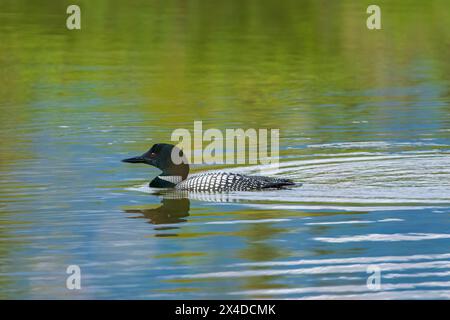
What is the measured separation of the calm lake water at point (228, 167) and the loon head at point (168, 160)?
307 mm

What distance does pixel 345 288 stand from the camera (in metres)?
9.17

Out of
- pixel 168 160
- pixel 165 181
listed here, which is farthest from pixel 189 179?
pixel 168 160

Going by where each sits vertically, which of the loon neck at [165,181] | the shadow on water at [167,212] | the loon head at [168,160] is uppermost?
the loon head at [168,160]

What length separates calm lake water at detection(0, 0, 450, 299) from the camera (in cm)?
974

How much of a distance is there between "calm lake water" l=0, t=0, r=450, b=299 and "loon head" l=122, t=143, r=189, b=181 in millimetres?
307

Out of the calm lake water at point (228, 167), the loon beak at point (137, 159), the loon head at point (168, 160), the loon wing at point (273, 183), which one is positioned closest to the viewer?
the calm lake water at point (228, 167)

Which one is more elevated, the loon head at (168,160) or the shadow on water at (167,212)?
the loon head at (168,160)

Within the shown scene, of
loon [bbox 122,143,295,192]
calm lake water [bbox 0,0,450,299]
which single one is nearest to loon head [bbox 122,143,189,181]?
loon [bbox 122,143,295,192]

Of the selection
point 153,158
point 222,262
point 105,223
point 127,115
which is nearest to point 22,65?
point 127,115

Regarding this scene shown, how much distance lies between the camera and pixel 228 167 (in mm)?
14547

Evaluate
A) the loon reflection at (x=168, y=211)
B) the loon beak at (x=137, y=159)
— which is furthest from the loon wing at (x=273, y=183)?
the loon beak at (x=137, y=159)

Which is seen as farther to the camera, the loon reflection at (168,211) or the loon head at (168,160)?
the loon head at (168,160)

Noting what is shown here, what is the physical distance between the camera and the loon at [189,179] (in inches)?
512

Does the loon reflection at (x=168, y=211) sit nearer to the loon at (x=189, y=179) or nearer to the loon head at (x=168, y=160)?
the loon at (x=189, y=179)
